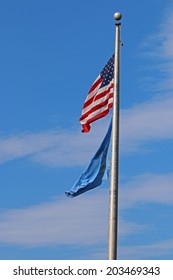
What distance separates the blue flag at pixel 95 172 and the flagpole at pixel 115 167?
0.93m

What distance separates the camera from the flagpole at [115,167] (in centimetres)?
Answer: 3020

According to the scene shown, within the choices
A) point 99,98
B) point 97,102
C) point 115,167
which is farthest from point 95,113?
point 115,167

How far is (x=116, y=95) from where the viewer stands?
106 feet

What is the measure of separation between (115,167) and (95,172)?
1.42 m

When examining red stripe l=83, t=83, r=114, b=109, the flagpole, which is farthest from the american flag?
the flagpole

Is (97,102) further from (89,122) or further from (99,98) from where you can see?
(89,122)

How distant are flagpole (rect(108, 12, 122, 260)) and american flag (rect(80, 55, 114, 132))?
60 cm

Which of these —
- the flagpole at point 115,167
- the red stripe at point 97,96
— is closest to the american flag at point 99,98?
the red stripe at point 97,96

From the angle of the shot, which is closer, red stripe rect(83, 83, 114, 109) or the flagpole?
the flagpole

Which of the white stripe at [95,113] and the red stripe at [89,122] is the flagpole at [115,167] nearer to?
the white stripe at [95,113]

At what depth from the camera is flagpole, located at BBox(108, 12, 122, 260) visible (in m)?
30.2

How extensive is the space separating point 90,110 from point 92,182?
8.04 ft

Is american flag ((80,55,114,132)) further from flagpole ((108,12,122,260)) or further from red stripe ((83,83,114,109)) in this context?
flagpole ((108,12,122,260))
